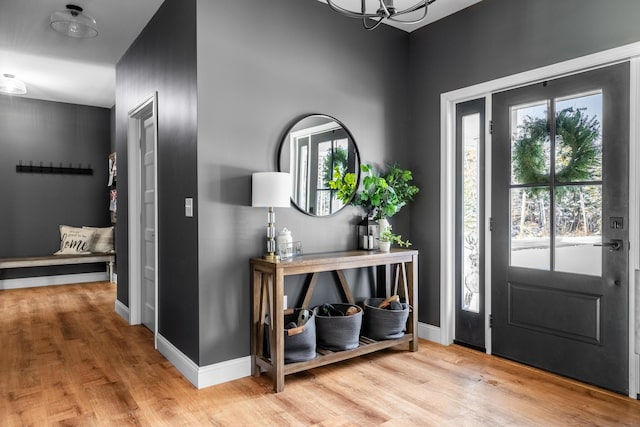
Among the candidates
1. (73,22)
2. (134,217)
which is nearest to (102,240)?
(134,217)

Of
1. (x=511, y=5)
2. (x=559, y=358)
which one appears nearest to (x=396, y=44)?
(x=511, y=5)

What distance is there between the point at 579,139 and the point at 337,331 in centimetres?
204

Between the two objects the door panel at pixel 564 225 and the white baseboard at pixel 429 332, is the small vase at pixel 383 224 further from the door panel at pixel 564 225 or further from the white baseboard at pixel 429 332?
the white baseboard at pixel 429 332

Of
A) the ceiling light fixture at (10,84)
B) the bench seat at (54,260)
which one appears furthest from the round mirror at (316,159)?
the bench seat at (54,260)

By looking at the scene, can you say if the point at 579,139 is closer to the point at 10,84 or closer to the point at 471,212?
the point at 471,212

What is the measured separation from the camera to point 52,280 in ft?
20.8

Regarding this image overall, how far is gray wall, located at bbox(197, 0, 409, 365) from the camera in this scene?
2729 millimetres

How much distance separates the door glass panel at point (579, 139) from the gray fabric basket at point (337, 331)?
171 centimetres

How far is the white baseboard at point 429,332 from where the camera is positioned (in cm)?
358

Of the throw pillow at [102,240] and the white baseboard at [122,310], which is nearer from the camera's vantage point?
the white baseboard at [122,310]

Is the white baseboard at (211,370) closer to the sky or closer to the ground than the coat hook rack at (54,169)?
closer to the ground

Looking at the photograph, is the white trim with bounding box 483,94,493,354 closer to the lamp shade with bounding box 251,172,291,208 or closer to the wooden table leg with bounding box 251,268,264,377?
the lamp shade with bounding box 251,172,291,208

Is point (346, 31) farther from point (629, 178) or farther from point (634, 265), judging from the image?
point (634, 265)

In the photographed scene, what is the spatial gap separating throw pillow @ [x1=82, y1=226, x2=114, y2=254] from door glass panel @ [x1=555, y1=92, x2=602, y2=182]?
6.12 metres
